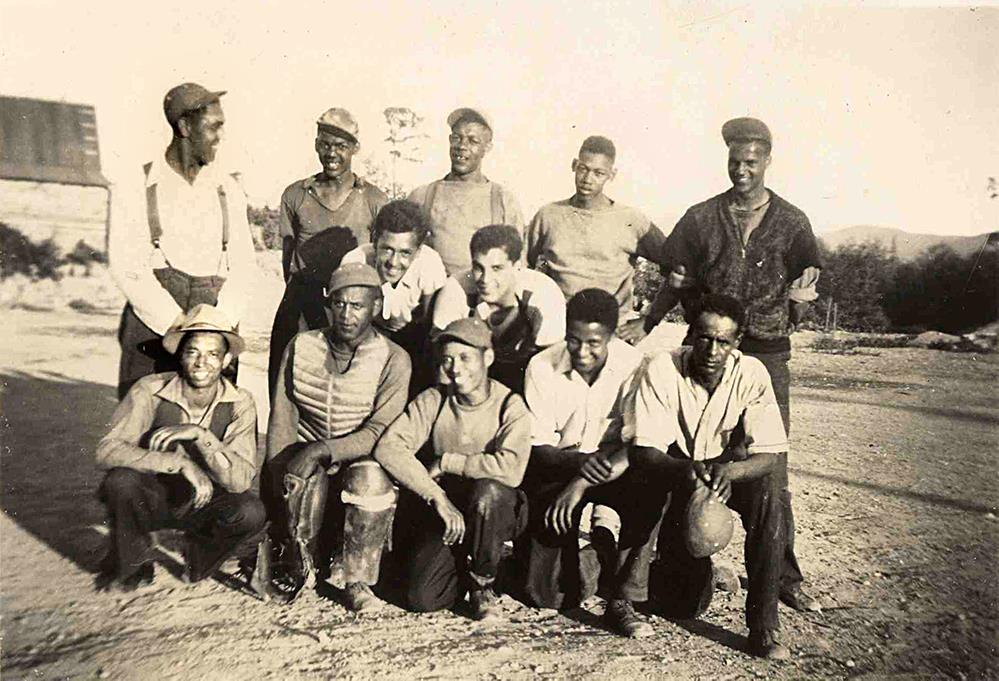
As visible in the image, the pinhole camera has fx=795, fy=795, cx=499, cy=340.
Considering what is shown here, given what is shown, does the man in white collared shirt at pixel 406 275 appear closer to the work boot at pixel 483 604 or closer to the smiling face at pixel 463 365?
the smiling face at pixel 463 365

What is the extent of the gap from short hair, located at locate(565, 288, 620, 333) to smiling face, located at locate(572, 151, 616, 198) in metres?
0.75

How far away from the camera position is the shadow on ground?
A: 3.95m

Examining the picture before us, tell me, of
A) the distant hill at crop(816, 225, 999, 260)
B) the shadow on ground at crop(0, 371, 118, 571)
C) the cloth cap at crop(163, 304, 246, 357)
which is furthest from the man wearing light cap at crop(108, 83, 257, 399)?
the distant hill at crop(816, 225, 999, 260)

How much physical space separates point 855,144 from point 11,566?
14.7 ft

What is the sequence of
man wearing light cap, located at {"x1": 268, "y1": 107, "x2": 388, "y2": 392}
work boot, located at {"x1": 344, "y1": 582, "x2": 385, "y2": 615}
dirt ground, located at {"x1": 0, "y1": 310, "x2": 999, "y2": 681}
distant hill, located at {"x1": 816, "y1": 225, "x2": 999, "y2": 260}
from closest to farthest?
dirt ground, located at {"x1": 0, "y1": 310, "x2": 999, "y2": 681}, work boot, located at {"x1": 344, "y1": 582, "x2": 385, "y2": 615}, man wearing light cap, located at {"x1": 268, "y1": 107, "x2": 388, "y2": 392}, distant hill, located at {"x1": 816, "y1": 225, "x2": 999, "y2": 260}

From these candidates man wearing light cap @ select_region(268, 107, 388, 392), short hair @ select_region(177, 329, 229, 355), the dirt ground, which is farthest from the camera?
man wearing light cap @ select_region(268, 107, 388, 392)

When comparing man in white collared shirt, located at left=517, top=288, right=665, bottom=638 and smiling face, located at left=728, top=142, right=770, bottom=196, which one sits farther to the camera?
smiling face, located at left=728, top=142, right=770, bottom=196

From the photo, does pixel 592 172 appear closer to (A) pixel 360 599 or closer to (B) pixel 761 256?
(B) pixel 761 256

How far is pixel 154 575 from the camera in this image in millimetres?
3527

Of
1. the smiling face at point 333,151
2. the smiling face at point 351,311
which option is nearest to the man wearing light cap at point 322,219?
the smiling face at point 333,151

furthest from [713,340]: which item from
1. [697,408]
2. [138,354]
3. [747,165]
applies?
[138,354]

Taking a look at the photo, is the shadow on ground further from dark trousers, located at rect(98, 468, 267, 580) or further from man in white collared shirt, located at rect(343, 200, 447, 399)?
man in white collared shirt, located at rect(343, 200, 447, 399)

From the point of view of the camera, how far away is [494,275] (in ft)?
12.1

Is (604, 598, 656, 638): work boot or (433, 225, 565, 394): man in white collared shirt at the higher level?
(433, 225, 565, 394): man in white collared shirt
